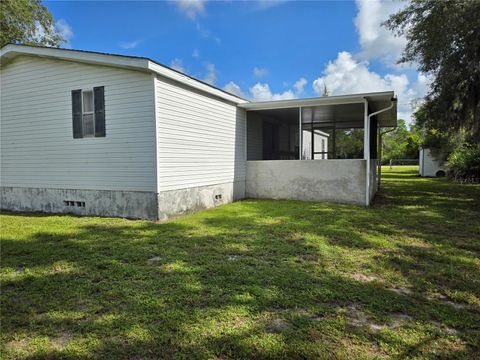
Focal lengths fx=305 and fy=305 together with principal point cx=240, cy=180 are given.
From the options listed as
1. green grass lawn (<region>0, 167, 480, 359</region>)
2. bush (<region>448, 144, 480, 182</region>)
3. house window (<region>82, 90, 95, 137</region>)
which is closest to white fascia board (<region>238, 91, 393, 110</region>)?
green grass lawn (<region>0, 167, 480, 359</region>)

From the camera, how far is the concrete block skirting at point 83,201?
21.2 ft

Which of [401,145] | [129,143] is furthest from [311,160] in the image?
[401,145]

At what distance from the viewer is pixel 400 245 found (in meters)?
4.64

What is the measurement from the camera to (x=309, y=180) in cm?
889

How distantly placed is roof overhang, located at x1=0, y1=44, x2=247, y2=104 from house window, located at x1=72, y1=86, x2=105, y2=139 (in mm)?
663

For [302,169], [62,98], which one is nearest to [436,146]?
[302,169]

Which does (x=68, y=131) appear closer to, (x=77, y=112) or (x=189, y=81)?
(x=77, y=112)

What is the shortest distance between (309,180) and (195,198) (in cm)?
345

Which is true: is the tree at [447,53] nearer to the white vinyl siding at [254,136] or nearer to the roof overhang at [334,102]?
the roof overhang at [334,102]

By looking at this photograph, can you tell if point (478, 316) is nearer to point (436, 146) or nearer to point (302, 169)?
point (302, 169)

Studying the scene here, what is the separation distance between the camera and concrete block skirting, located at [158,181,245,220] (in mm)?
6504

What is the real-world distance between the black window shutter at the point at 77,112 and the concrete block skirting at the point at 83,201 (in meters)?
1.40

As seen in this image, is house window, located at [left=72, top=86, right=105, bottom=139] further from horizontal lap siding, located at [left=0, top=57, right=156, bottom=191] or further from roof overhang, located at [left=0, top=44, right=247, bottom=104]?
roof overhang, located at [left=0, top=44, right=247, bottom=104]

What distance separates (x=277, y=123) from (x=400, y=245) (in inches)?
337
